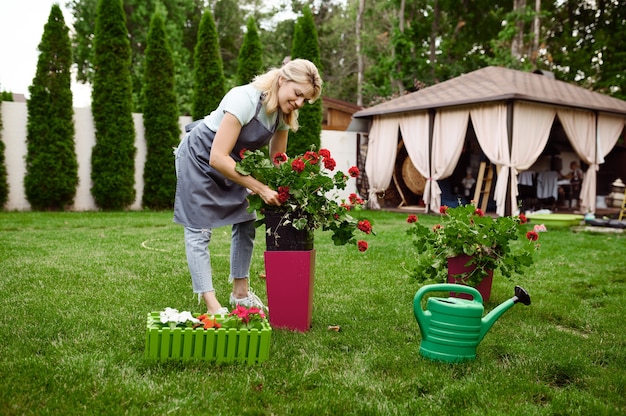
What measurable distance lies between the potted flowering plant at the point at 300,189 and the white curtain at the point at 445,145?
8.46m

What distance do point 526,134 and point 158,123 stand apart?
714 centimetres

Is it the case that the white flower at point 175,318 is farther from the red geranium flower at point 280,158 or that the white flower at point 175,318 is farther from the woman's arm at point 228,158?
the red geranium flower at point 280,158

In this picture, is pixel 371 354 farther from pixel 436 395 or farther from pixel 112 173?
pixel 112 173

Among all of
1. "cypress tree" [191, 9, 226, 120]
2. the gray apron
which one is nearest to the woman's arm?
the gray apron

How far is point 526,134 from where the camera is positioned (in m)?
10.1

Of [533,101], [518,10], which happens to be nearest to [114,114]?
[533,101]

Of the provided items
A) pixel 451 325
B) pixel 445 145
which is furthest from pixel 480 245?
pixel 445 145

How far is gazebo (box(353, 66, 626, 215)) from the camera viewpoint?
9969 mm

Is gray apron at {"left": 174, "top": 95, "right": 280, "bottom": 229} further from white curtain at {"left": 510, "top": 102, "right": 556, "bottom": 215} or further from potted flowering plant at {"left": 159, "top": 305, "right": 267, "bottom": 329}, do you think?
white curtain at {"left": 510, "top": 102, "right": 556, "bottom": 215}

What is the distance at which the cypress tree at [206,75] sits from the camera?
1166 cm

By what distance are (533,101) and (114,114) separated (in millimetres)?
7880

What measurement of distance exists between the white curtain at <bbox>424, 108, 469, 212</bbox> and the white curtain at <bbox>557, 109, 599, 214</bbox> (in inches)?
83.7

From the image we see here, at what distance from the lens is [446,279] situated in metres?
3.57

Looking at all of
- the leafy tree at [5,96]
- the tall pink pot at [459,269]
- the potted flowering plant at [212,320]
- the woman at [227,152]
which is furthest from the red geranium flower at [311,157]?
the leafy tree at [5,96]
